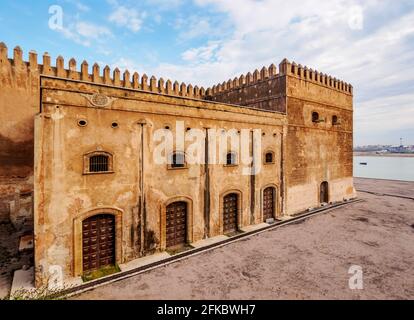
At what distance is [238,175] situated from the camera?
13.5m

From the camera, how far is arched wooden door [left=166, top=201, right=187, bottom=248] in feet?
35.7

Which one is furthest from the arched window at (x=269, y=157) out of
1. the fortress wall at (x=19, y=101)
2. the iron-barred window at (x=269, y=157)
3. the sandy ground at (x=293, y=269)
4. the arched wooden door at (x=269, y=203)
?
the fortress wall at (x=19, y=101)

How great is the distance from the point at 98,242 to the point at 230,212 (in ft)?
23.6

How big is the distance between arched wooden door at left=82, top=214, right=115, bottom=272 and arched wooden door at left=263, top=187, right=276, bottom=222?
9.69 m

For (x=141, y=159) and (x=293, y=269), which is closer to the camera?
(x=293, y=269)

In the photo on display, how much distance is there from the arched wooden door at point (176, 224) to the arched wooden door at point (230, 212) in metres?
2.67

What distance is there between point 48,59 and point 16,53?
5.00ft

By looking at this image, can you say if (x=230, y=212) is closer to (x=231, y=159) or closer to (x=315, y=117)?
(x=231, y=159)

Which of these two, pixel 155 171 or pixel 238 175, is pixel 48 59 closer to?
pixel 155 171

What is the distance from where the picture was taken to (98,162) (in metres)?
8.79

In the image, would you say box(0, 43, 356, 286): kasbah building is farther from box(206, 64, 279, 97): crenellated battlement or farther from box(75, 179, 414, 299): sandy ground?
box(75, 179, 414, 299): sandy ground

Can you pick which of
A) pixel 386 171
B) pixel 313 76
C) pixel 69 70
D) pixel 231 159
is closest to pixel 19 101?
pixel 69 70

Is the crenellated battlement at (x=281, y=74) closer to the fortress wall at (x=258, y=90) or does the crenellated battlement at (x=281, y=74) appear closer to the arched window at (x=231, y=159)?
the fortress wall at (x=258, y=90)

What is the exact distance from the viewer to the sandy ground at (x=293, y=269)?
7453 mm
